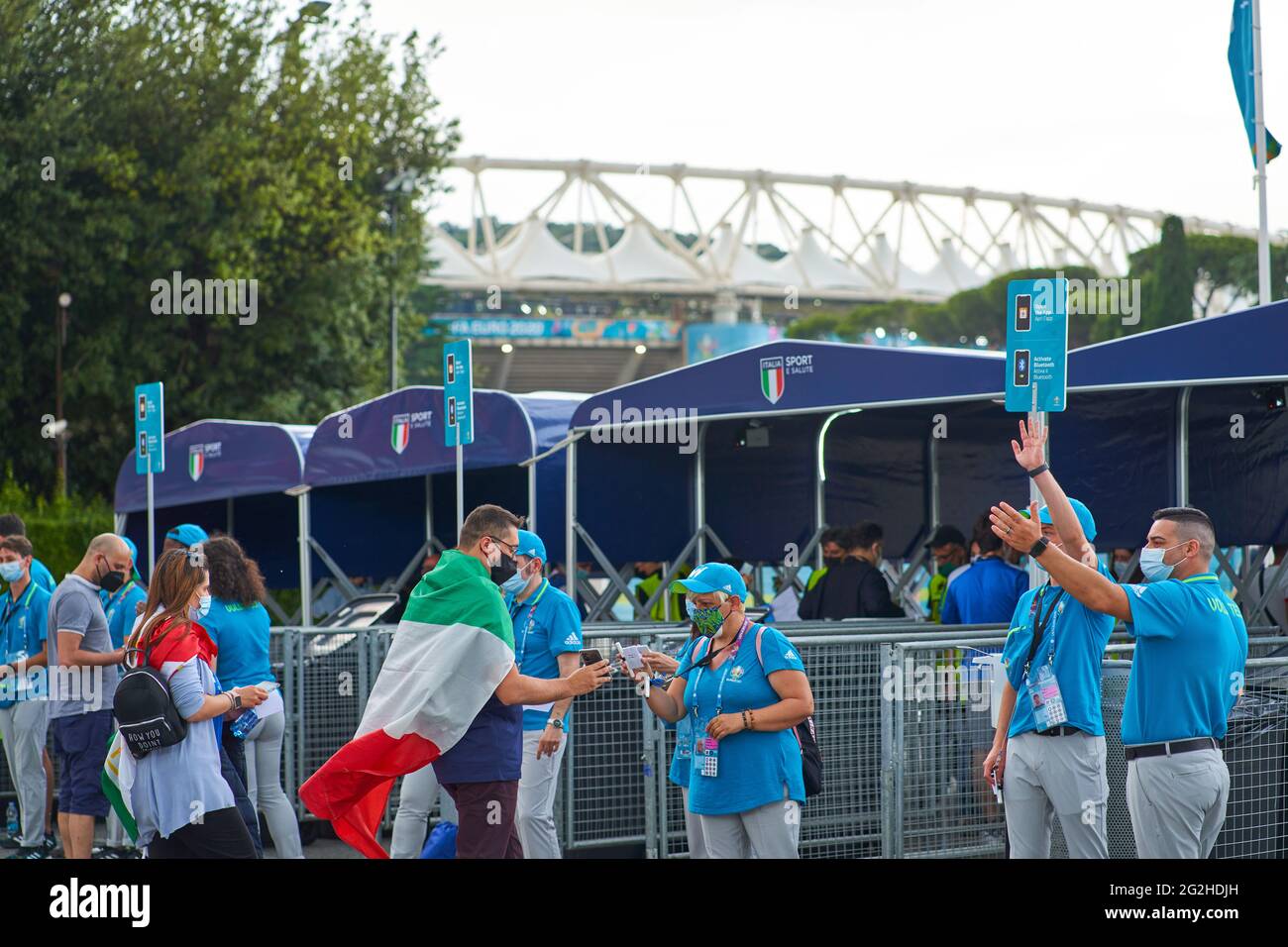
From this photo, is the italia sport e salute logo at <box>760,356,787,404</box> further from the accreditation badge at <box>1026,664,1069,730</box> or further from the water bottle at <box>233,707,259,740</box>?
the accreditation badge at <box>1026,664,1069,730</box>

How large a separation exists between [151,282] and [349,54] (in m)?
6.04

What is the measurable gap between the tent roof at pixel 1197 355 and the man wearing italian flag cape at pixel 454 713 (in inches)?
183

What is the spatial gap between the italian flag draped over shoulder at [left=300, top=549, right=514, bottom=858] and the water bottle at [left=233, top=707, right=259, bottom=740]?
6.44 ft

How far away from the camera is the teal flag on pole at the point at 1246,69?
21078mm

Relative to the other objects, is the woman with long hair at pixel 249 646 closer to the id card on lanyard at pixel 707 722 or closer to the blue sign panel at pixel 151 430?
the id card on lanyard at pixel 707 722

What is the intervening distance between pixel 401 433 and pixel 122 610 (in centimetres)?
477

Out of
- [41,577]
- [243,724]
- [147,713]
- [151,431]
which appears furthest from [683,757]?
[151,431]

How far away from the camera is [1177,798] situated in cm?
605

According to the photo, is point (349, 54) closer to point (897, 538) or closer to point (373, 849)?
point (897, 538)

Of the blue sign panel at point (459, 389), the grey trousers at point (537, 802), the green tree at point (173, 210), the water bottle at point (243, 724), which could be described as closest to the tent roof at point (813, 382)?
the blue sign panel at point (459, 389)

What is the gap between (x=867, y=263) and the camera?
11081cm

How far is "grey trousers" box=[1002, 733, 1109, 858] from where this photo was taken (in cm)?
646

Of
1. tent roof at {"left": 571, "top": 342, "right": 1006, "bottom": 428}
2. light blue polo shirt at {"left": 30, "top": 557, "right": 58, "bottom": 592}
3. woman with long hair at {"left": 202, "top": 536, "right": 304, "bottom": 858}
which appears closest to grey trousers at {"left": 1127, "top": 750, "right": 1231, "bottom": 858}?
woman with long hair at {"left": 202, "top": 536, "right": 304, "bottom": 858}

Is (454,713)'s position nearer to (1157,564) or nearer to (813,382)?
(1157,564)
